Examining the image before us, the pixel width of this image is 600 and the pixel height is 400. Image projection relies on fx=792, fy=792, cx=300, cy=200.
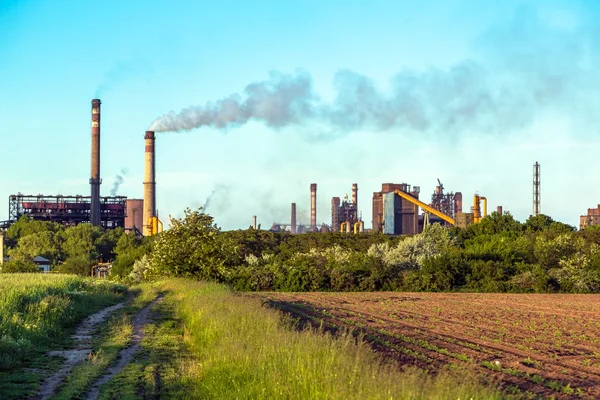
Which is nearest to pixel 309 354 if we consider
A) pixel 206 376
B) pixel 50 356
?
pixel 206 376

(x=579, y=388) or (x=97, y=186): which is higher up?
(x=97, y=186)

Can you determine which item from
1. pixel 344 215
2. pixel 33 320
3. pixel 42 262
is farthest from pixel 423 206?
pixel 33 320

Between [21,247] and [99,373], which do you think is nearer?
[99,373]

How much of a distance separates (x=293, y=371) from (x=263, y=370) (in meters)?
0.83

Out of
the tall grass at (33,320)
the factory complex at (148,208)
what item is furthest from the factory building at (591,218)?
the tall grass at (33,320)

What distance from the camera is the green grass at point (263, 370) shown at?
8328 mm

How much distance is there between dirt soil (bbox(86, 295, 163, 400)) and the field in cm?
422

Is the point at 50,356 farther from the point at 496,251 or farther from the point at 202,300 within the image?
the point at 496,251

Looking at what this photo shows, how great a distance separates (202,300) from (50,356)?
27.0ft

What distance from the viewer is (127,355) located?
17094 millimetres

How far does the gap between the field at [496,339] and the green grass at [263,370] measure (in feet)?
3.71

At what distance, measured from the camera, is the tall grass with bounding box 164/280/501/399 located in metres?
8.09

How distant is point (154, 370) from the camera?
1491 cm

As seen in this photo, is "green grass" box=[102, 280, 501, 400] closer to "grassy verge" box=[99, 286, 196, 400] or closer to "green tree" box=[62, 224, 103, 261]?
"grassy verge" box=[99, 286, 196, 400]
